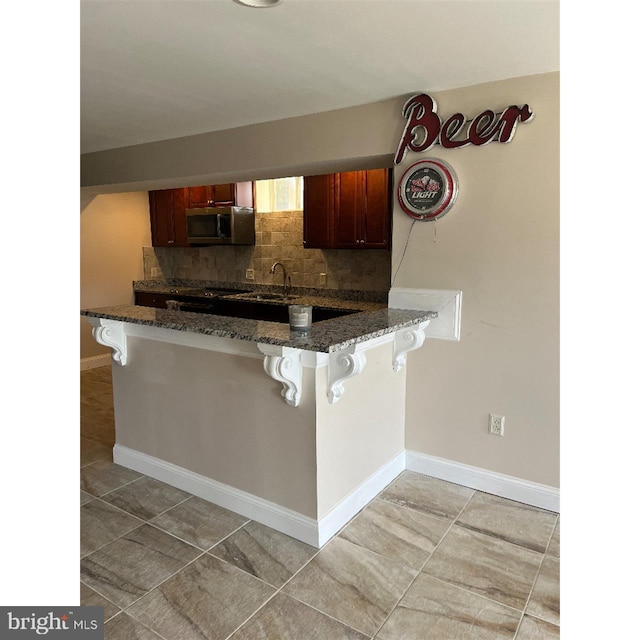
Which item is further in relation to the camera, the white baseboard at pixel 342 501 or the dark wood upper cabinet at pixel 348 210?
the dark wood upper cabinet at pixel 348 210

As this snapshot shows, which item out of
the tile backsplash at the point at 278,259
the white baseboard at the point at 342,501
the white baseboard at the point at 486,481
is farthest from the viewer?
the tile backsplash at the point at 278,259

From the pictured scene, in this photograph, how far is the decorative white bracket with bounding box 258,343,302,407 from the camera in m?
2.23

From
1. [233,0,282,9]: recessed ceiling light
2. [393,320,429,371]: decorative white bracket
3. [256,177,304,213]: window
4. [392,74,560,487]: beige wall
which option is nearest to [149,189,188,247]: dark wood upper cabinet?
[256,177,304,213]: window

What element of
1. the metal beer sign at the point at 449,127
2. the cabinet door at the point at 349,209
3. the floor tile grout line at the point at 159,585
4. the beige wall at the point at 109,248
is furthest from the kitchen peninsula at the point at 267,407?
the beige wall at the point at 109,248

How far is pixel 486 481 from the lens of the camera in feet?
9.45

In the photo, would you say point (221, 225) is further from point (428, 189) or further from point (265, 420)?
point (265, 420)

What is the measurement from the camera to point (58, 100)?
399 millimetres

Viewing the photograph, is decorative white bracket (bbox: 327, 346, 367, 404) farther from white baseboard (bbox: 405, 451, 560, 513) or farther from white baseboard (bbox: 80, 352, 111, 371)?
white baseboard (bbox: 80, 352, 111, 371)

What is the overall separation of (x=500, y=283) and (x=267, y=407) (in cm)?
137

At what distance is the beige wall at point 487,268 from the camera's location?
8.36 feet

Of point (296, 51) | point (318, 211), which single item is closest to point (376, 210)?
point (318, 211)

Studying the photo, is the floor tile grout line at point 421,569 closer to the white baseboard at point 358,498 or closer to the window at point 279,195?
the white baseboard at point 358,498

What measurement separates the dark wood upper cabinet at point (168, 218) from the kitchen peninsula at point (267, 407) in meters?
2.91
